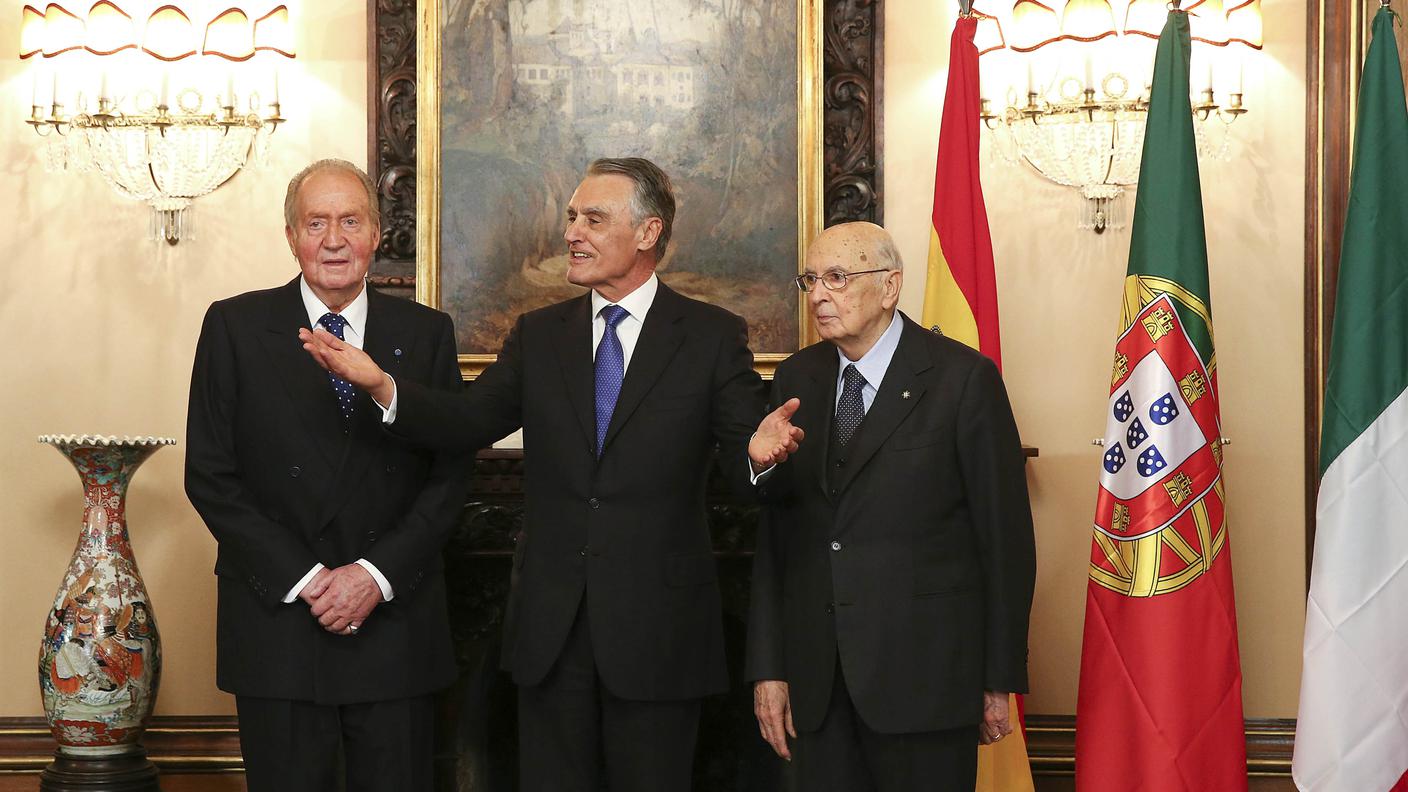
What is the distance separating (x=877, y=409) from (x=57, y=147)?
283 centimetres

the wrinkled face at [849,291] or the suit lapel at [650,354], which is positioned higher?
the wrinkled face at [849,291]

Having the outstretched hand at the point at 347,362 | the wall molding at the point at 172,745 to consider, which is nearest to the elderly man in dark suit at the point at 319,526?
the outstretched hand at the point at 347,362

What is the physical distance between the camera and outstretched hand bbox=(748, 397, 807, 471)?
2.61 metres

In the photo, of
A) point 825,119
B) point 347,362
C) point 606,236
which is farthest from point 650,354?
point 825,119

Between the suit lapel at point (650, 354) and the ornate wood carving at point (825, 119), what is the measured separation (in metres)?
1.34

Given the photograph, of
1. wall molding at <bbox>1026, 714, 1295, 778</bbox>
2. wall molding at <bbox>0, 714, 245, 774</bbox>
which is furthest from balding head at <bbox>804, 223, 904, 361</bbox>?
wall molding at <bbox>0, 714, 245, 774</bbox>

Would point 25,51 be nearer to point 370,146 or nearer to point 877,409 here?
point 370,146

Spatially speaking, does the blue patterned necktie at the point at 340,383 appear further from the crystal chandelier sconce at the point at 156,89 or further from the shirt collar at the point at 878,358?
the crystal chandelier sconce at the point at 156,89

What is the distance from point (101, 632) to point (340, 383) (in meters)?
1.40

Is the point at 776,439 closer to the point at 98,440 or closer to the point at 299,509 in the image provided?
the point at 299,509

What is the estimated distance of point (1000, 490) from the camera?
8.99 feet

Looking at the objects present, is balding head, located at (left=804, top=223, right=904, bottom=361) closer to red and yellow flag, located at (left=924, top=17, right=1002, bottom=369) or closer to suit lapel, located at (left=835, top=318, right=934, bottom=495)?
suit lapel, located at (left=835, top=318, right=934, bottom=495)

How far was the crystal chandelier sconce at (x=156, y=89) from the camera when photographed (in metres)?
4.13

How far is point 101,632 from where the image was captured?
391 cm
